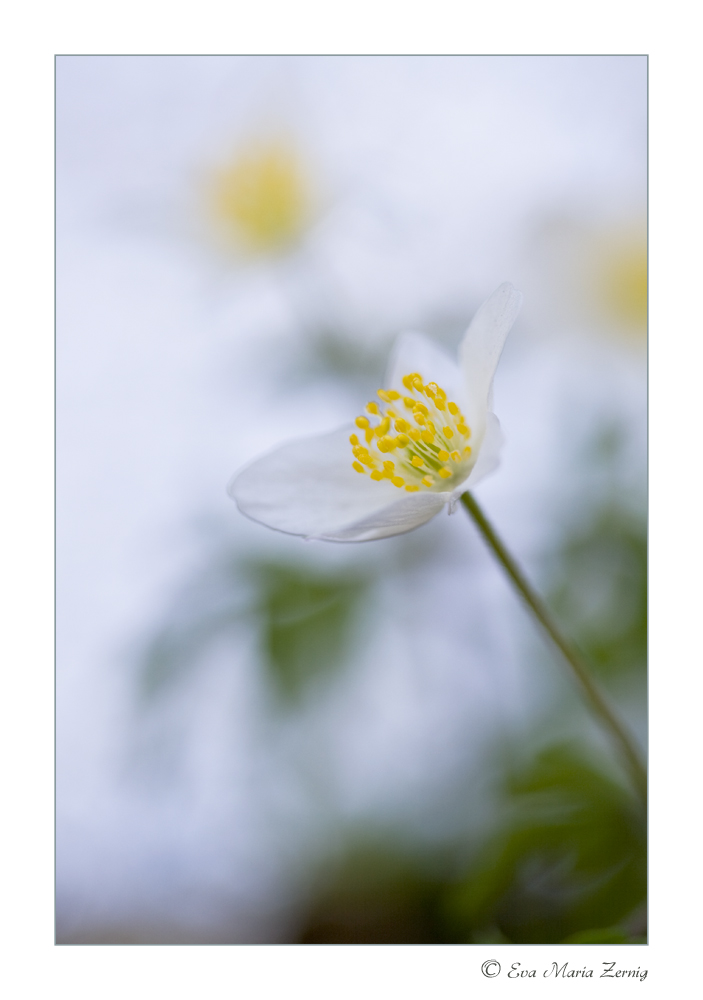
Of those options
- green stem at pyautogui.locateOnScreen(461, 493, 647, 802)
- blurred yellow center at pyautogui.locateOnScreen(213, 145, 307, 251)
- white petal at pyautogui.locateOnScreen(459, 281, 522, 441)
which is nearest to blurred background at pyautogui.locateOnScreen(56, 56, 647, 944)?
blurred yellow center at pyautogui.locateOnScreen(213, 145, 307, 251)

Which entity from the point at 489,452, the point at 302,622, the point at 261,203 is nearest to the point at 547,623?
the point at 489,452

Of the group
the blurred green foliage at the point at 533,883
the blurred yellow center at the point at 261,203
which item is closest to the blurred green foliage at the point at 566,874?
the blurred green foliage at the point at 533,883

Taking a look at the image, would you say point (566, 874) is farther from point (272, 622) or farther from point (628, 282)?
point (628, 282)

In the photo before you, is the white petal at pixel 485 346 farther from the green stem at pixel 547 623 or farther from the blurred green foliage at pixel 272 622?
the blurred green foliage at pixel 272 622

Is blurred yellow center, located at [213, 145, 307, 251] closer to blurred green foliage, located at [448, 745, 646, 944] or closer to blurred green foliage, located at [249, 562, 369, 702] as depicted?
blurred green foliage, located at [249, 562, 369, 702]
